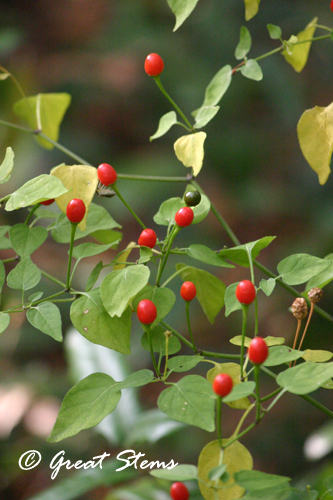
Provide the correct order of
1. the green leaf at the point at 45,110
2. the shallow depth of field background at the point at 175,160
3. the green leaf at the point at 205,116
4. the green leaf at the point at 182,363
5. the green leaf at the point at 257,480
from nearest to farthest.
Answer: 1. the green leaf at the point at 257,480
2. the green leaf at the point at 182,363
3. the green leaf at the point at 205,116
4. the green leaf at the point at 45,110
5. the shallow depth of field background at the point at 175,160

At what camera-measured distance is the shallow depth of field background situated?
5.19 feet

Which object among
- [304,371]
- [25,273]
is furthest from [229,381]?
[25,273]

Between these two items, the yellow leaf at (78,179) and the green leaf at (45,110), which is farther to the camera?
the green leaf at (45,110)

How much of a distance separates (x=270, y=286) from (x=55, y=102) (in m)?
0.59

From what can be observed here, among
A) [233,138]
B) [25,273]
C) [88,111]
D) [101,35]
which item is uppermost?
[25,273]

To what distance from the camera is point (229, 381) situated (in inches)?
13.5

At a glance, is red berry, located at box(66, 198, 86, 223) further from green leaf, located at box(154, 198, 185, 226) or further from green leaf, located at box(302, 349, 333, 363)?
green leaf, located at box(302, 349, 333, 363)

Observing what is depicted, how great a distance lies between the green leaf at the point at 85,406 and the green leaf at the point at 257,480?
0.13 m

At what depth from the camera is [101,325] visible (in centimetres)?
47

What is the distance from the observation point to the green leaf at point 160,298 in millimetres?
470

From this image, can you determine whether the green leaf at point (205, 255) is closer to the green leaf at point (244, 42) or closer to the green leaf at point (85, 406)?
the green leaf at point (85, 406)

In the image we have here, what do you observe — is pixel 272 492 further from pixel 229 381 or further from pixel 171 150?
pixel 171 150

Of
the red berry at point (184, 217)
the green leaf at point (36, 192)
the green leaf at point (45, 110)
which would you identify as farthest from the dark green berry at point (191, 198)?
the green leaf at point (45, 110)

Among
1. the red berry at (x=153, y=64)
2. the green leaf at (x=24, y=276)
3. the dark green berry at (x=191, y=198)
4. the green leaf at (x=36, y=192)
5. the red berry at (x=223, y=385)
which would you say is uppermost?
the red berry at (x=153, y=64)
